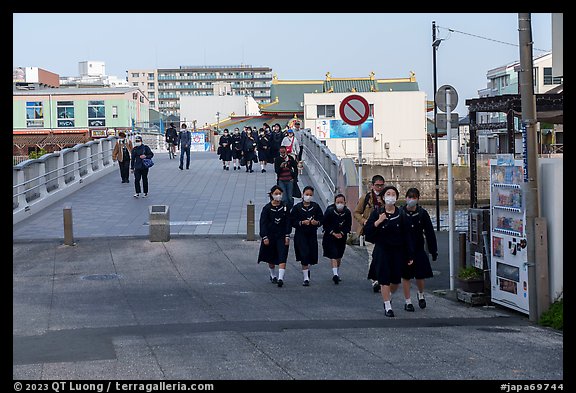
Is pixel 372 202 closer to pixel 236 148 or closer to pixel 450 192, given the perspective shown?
pixel 450 192

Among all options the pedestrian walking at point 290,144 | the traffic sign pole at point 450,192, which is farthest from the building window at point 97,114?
the traffic sign pole at point 450,192

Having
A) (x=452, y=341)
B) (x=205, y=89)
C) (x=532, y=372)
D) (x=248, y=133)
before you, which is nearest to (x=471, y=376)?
(x=532, y=372)

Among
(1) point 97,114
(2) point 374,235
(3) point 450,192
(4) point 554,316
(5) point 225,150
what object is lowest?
(4) point 554,316

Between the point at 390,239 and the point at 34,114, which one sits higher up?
the point at 34,114

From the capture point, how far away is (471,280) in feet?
43.2

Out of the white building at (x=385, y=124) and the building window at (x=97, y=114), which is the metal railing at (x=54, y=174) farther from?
the white building at (x=385, y=124)

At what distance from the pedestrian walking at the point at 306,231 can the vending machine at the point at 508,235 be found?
3.09 meters

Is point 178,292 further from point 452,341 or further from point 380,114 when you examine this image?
point 380,114

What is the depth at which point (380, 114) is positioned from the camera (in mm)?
65562

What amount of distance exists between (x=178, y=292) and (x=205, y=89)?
124931 mm

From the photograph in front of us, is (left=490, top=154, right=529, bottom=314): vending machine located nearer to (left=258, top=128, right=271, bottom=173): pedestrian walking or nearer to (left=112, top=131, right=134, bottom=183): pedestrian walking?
(left=112, top=131, right=134, bottom=183): pedestrian walking

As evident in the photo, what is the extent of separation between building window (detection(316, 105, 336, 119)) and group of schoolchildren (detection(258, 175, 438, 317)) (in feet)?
168

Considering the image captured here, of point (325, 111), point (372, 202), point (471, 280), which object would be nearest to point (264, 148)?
point (372, 202)

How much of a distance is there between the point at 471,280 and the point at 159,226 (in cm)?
737
